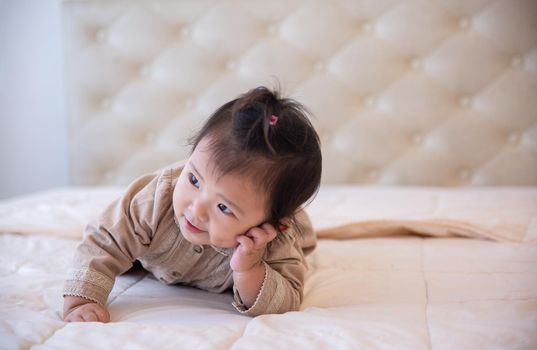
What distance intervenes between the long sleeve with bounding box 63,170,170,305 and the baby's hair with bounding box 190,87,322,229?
201mm

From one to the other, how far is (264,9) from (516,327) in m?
1.55

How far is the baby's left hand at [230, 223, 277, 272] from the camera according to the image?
91 cm

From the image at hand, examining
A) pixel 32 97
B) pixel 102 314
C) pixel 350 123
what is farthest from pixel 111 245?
pixel 32 97

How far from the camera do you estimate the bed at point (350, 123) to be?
3.75 feet

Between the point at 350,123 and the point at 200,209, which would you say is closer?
the point at 200,209

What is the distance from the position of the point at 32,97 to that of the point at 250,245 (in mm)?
1794

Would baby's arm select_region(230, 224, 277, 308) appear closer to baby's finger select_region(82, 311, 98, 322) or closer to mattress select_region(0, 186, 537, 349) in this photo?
mattress select_region(0, 186, 537, 349)

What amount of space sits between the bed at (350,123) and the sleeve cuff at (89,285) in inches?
2.8

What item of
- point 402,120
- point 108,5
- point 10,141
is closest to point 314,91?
point 402,120

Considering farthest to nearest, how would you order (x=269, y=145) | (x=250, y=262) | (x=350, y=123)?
(x=350, y=123)
(x=250, y=262)
(x=269, y=145)

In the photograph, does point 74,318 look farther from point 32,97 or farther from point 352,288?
point 32,97

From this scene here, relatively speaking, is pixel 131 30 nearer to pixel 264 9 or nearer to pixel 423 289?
pixel 264 9

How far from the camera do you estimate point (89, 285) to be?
3.00 feet

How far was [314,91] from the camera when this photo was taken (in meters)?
2.02
